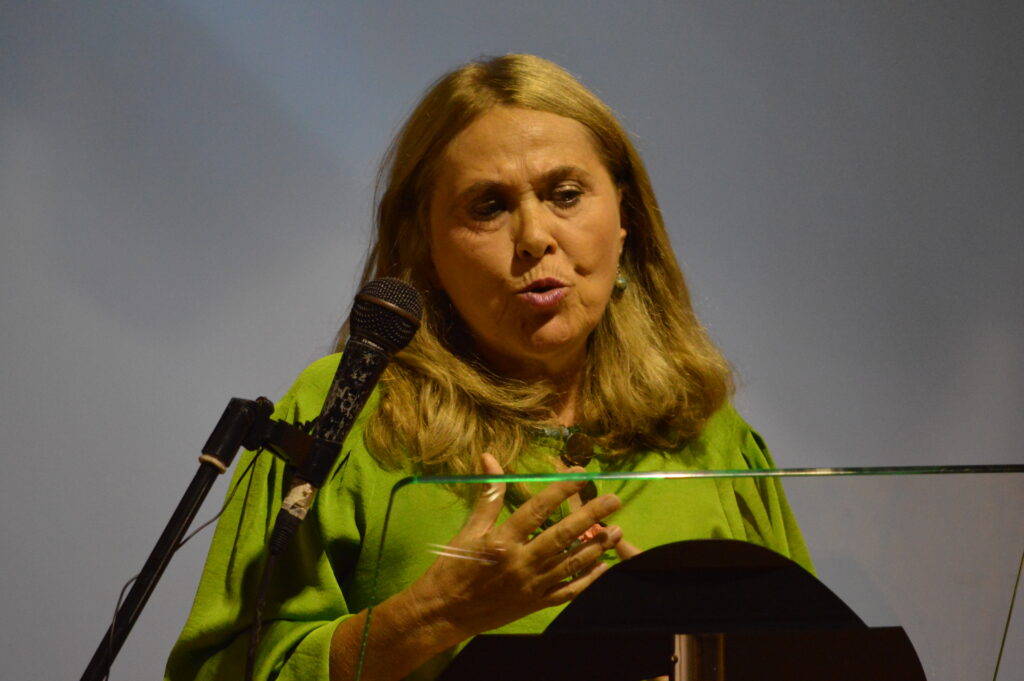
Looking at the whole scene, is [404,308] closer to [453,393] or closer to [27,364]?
[453,393]

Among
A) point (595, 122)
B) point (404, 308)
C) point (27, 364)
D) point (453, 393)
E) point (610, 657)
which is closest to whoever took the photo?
point (610, 657)

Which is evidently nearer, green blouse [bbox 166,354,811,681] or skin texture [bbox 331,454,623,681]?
skin texture [bbox 331,454,623,681]

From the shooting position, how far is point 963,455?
2.42 meters

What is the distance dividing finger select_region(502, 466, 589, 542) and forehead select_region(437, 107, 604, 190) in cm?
79

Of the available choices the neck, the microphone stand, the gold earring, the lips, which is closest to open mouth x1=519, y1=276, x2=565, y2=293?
the lips

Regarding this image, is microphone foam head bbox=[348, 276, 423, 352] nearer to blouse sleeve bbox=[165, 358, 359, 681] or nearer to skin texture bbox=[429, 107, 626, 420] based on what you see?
blouse sleeve bbox=[165, 358, 359, 681]

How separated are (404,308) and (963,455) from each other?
1.81m

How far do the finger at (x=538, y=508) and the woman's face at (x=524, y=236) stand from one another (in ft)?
2.38

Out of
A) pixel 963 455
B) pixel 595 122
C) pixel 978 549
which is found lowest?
pixel 963 455

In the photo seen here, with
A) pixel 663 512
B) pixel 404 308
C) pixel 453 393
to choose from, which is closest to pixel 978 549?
pixel 663 512

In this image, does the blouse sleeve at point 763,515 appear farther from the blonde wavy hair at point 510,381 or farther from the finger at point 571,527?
the blonde wavy hair at point 510,381

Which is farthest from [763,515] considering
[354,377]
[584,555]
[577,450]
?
[577,450]

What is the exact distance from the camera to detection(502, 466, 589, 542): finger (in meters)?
0.68

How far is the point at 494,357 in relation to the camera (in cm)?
150
